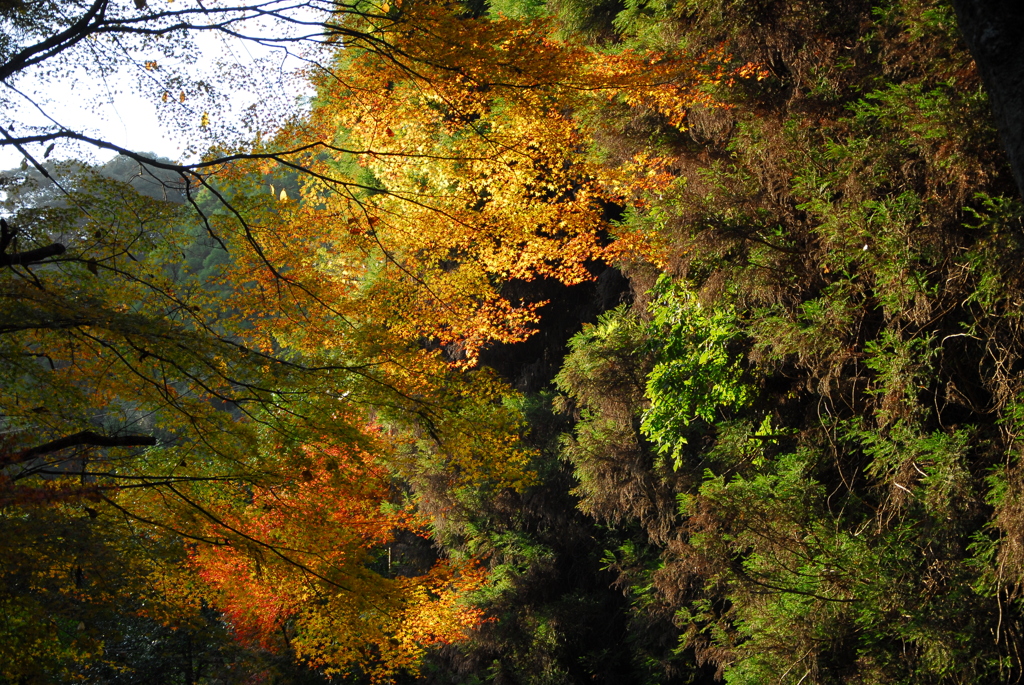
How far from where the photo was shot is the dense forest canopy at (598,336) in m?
5.44

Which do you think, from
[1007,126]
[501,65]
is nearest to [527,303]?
[501,65]

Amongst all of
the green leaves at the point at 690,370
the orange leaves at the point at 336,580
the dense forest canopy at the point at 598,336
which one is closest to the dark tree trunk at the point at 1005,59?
the dense forest canopy at the point at 598,336

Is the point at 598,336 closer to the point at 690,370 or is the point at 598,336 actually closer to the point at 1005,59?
the point at 690,370

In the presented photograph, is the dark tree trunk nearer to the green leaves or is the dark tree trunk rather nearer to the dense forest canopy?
the dense forest canopy

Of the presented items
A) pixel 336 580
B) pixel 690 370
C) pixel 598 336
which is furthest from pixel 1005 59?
pixel 598 336

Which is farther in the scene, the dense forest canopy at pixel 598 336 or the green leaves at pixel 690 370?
the green leaves at pixel 690 370

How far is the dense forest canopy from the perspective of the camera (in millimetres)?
5438

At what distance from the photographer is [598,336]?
1041 centimetres

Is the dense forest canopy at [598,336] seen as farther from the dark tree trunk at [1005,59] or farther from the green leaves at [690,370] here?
the dark tree trunk at [1005,59]

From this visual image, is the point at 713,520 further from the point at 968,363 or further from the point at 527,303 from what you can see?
the point at 527,303

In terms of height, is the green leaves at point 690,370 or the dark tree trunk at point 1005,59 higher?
the dark tree trunk at point 1005,59

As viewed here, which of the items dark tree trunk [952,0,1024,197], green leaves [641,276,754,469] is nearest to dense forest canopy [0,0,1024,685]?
green leaves [641,276,754,469]

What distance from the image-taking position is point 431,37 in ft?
19.1

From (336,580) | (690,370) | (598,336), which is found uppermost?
(598,336)
